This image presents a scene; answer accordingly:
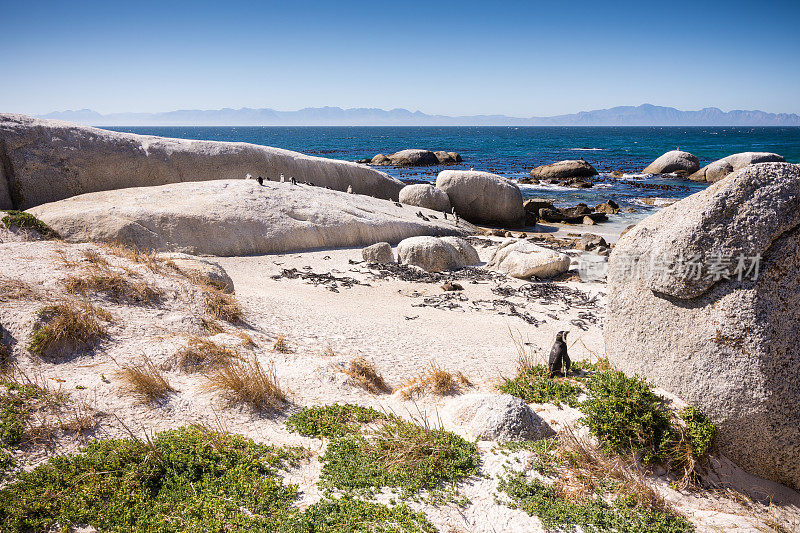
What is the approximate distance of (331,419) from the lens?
22.2ft

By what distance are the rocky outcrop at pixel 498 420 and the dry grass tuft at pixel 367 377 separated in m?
1.52

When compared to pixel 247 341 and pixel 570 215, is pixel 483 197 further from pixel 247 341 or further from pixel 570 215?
pixel 247 341

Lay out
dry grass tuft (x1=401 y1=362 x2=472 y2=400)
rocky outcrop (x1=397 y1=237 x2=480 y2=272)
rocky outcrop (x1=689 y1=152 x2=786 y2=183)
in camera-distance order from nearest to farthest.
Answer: dry grass tuft (x1=401 y1=362 x2=472 y2=400)
rocky outcrop (x1=397 y1=237 x2=480 y2=272)
rocky outcrop (x1=689 y1=152 x2=786 y2=183)

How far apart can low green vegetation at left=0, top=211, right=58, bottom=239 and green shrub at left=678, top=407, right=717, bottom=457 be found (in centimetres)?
1684

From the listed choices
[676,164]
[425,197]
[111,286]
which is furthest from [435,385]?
[676,164]

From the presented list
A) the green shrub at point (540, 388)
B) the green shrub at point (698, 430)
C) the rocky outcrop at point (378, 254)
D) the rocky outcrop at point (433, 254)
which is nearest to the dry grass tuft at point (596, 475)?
the green shrub at point (698, 430)

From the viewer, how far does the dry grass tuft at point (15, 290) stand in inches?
327

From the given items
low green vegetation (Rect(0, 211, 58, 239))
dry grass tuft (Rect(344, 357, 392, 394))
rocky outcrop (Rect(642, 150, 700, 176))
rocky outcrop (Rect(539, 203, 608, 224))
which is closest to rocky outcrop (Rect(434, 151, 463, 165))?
rocky outcrop (Rect(642, 150, 700, 176))

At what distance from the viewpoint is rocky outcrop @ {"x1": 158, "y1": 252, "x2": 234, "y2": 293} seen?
11.6 metres

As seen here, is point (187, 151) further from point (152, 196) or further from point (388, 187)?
point (388, 187)

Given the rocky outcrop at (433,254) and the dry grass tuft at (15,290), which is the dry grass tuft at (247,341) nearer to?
the dry grass tuft at (15,290)

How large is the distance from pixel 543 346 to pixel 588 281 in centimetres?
663

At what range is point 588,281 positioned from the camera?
16547 mm

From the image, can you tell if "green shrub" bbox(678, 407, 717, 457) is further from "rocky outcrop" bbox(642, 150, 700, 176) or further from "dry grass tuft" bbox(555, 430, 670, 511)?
"rocky outcrop" bbox(642, 150, 700, 176)
